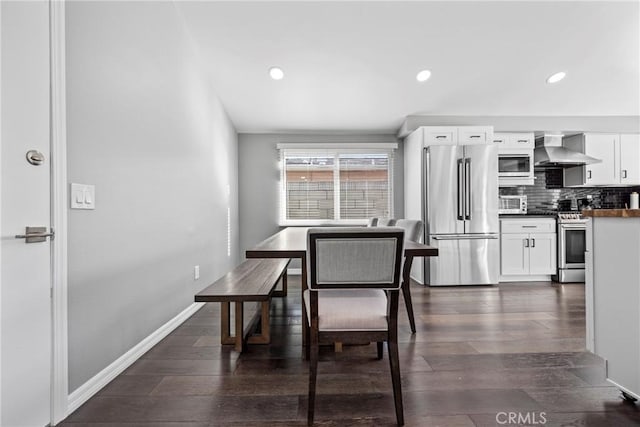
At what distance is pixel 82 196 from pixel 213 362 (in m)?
1.23

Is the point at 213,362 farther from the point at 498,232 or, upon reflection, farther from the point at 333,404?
the point at 498,232

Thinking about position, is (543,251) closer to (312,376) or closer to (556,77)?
(556,77)

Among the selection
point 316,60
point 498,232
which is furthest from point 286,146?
point 498,232

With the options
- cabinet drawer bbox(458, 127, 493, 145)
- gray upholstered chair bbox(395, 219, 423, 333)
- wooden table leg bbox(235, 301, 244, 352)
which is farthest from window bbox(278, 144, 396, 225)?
wooden table leg bbox(235, 301, 244, 352)

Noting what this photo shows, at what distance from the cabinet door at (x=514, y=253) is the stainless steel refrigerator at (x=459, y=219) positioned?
11.5 inches

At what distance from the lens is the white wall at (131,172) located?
5.77 ft

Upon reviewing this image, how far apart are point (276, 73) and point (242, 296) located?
2.74 metres

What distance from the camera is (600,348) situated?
1.80 m

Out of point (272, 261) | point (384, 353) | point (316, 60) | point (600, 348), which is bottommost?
point (384, 353)

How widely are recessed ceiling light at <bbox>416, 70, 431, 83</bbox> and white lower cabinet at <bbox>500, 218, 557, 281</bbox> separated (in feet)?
6.92

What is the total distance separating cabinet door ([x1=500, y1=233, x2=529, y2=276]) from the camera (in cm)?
463

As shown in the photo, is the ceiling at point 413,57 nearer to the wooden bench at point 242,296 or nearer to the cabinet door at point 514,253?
the cabinet door at point 514,253

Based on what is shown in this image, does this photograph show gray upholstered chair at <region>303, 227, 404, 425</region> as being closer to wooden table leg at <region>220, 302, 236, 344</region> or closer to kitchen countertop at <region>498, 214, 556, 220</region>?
wooden table leg at <region>220, 302, 236, 344</region>

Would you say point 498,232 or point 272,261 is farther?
point 498,232
